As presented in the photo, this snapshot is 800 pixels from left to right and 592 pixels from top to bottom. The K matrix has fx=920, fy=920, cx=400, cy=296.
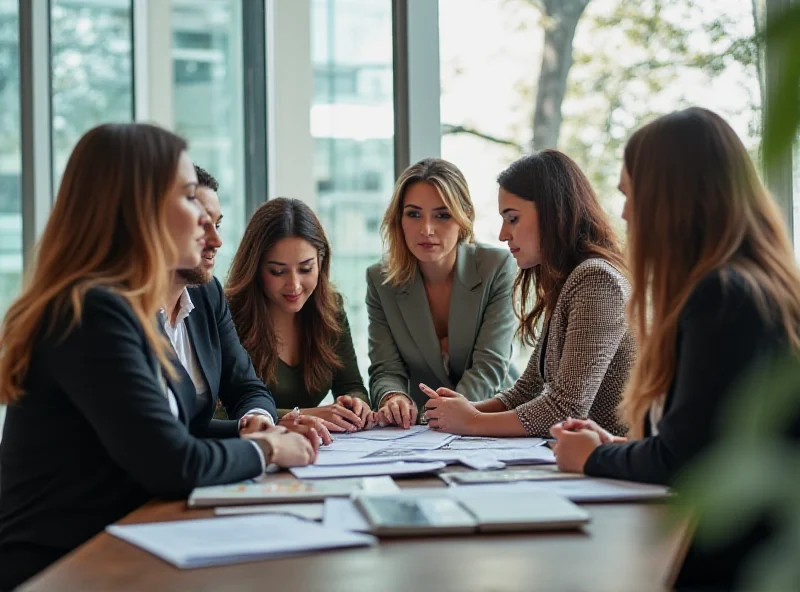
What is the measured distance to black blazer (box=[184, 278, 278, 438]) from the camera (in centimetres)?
217

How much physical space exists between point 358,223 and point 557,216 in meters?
1.78

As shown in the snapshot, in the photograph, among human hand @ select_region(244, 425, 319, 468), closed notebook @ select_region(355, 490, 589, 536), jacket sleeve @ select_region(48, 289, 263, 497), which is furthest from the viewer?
human hand @ select_region(244, 425, 319, 468)

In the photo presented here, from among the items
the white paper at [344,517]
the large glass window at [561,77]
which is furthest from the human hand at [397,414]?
the large glass window at [561,77]

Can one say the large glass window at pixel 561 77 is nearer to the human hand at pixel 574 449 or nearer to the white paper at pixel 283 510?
the human hand at pixel 574 449

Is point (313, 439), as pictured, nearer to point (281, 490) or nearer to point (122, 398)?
point (281, 490)

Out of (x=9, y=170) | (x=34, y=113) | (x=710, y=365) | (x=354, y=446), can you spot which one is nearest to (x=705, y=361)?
(x=710, y=365)

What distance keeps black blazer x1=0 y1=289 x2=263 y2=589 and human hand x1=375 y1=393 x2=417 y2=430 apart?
34.1 inches

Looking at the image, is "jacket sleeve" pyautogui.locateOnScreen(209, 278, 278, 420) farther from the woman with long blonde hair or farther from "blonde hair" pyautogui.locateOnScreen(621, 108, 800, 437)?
"blonde hair" pyautogui.locateOnScreen(621, 108, 800, 437)

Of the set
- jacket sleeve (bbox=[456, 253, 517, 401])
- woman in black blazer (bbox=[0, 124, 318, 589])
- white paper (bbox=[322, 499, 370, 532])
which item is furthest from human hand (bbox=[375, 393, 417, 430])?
white paper (bbox=[322, 499, 370, 532])

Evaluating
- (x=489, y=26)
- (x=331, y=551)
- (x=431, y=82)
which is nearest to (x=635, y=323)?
(x=331, y=551)

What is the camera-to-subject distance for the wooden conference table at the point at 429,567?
1.03 metres

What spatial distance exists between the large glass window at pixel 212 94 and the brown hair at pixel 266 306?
1.57 meters

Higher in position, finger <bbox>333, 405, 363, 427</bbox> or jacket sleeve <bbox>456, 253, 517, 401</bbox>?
jacket sleeve <bbox>456, 253, 517, 401</bbox>

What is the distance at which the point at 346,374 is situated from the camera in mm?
2984
